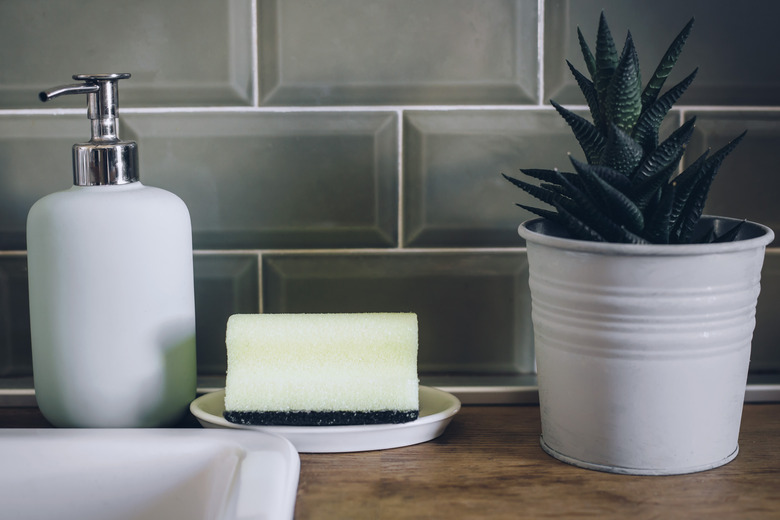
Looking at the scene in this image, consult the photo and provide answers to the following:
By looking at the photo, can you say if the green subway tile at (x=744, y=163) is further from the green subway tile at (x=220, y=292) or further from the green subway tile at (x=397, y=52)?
the green subway tile at (x=220, y=292)

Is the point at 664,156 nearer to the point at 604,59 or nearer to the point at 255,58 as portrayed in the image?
the point at 604,59

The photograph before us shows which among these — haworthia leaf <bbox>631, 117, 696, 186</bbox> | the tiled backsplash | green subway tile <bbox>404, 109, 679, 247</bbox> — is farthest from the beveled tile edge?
haworthia leaf <bbox>631, 117, 696, 186</bbox>

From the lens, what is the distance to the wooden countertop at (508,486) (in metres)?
0.48

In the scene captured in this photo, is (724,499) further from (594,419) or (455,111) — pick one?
(455,111)

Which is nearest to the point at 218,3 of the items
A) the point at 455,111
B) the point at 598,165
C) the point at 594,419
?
the point at 455,111

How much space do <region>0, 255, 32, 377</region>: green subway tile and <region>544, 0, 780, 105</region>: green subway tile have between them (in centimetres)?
52

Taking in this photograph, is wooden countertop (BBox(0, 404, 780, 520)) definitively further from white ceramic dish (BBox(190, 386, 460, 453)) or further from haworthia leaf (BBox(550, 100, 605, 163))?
haworthia leaf (BBox(550, 100, 605, 163))

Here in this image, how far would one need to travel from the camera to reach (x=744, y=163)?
0.71 m

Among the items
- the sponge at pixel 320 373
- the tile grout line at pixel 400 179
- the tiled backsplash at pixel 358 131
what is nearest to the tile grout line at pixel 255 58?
the tiled backsplash at pixel 358 131

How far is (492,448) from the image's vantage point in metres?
0.59

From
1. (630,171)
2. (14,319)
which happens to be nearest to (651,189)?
(630,171)

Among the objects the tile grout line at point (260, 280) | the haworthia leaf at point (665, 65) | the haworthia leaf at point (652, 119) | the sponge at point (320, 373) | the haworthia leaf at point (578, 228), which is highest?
the haworthia leaf at point (665, 65)

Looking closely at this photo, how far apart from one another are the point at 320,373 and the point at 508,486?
0.15 m

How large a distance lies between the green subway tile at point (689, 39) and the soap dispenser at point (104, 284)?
1.20 feet
